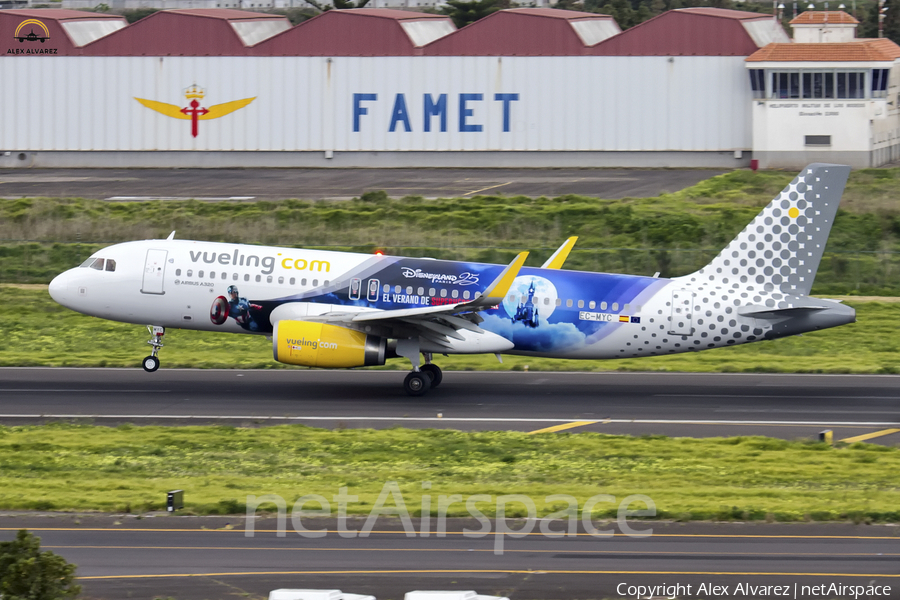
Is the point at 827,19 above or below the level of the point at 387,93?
above

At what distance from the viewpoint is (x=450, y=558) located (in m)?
20.3

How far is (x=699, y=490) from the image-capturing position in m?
24.9

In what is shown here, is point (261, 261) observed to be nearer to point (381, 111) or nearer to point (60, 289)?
point (60, 289)

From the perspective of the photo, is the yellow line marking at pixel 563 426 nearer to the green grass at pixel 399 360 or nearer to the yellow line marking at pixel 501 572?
the green grass at pixel 399 360

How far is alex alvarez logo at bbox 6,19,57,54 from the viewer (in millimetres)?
94875

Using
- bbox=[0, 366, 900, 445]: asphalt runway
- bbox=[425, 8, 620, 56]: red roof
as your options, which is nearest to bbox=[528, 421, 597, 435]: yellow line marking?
bbox=[0, 366, 900, 445]: asphalt runway

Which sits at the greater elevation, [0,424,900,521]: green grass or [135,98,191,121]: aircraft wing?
[135,98,191,121]: aircraft wing

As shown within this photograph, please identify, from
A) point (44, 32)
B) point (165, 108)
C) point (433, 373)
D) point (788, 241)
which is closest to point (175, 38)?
point (165, 108)

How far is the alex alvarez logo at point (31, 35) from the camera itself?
94875 mm

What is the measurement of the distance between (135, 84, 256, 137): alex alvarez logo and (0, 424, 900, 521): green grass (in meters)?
65.4

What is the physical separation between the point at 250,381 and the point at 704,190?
41.4 m

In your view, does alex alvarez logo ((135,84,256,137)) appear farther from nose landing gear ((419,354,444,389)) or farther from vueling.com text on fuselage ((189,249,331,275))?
nose landing gear ((419,354,444,389))

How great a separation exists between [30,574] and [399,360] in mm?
26733

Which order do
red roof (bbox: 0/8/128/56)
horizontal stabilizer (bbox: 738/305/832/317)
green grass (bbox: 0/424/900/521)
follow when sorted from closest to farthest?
green grass (bbox: 0/424/900/521) < horizontal stabilizer (bbox: 738/305/832/317) < red roof (bbox: 0/8/128/56)
